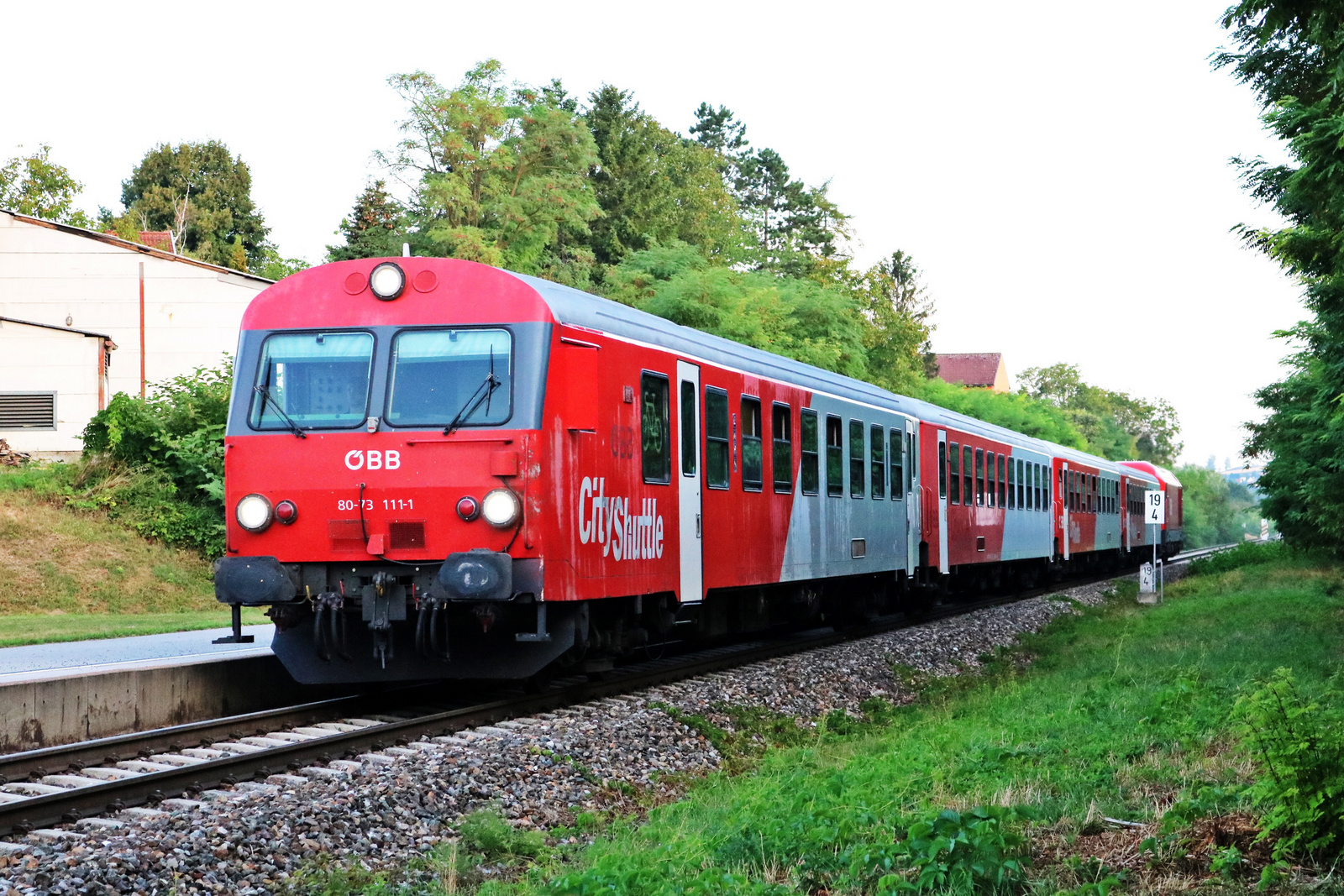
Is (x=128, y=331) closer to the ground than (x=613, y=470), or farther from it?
farther from it

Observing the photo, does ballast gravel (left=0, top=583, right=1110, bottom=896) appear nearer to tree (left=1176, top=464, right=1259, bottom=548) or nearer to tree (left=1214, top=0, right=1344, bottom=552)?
tree (left=1214, top=0, right=1344, bottom=552)

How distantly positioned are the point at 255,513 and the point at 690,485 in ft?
12.7

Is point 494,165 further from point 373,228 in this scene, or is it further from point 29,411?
point 29,411

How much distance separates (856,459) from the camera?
17.5 m

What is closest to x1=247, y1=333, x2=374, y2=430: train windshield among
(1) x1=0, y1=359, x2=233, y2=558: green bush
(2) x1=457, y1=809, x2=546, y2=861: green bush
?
(2) x1=457, y1=809, x2=546, y2=861: green bush

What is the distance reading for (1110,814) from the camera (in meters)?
6.61

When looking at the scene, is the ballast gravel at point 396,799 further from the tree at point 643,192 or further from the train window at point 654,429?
the tree at point 643,192

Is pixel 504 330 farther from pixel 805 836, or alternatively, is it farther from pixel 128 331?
pixel 128 331

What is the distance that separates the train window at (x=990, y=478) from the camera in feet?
82.4

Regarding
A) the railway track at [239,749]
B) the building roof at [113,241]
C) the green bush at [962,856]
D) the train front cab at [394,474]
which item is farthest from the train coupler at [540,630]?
the building roof at [113,241]

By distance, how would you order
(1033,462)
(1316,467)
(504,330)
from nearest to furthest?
(504,330), (1316,467), (1033,462)

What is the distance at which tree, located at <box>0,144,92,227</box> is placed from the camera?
50562mm

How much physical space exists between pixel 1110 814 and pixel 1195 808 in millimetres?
529

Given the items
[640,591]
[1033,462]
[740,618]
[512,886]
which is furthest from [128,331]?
[512,886]
